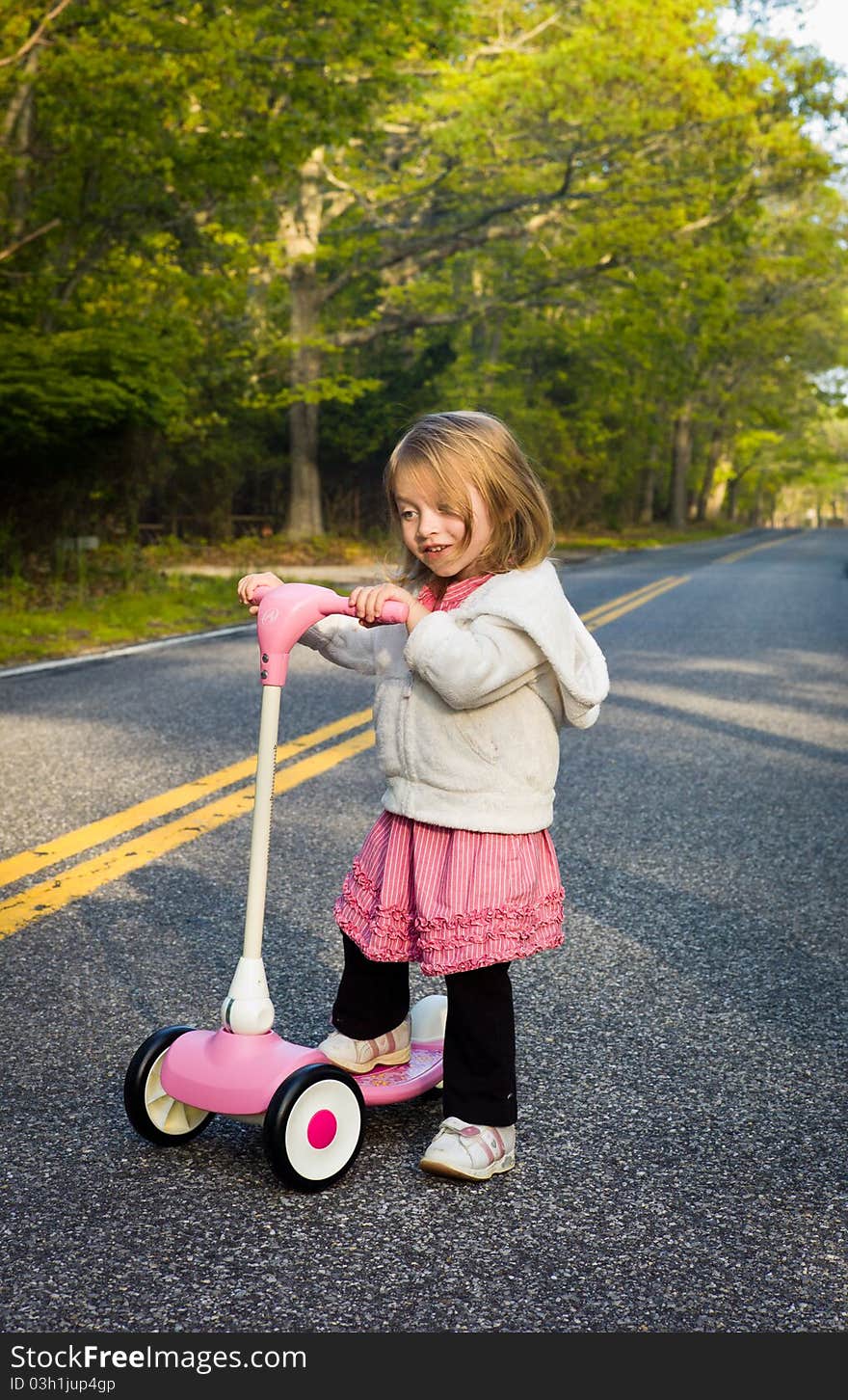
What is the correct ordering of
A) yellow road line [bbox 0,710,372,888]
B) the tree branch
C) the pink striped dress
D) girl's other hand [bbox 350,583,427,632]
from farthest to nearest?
the tree branch, yellow road line [bbox 0,710,372,888], the pink striped dress, girl's other hand [bbox 350,583,427,632]

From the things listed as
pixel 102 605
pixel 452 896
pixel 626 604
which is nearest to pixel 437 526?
pixel 452 896

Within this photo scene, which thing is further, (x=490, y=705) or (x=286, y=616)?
(x=490, y=705)

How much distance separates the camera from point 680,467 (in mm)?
52781

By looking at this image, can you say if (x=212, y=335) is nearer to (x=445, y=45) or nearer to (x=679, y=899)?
(x=445, y=45)

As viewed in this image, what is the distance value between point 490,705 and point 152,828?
115 inches

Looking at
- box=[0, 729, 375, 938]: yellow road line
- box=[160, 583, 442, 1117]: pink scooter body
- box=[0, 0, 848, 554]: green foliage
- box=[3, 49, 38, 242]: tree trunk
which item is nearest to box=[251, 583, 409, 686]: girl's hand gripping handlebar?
box=[160, 583, 442, 1117]: pink scooter body

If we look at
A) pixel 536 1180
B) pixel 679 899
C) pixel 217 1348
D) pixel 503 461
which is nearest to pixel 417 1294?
pixel 217 1348

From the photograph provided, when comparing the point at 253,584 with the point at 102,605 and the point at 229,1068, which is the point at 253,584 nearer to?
the point at 229,1068

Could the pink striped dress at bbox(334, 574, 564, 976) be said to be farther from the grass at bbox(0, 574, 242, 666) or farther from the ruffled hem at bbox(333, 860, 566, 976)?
the grass at bbox(0, 574, 242, 666)

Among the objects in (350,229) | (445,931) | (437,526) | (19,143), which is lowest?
(445,931)

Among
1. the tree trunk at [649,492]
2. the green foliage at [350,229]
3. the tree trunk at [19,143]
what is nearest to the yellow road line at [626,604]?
the green foliage at [350,229]

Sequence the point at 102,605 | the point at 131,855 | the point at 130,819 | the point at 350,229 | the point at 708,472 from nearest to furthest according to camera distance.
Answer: the point at 131,855, the point at 130,819, the point at 102,605, the point at 350,229, the point at 708,472

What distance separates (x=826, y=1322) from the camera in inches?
93.7

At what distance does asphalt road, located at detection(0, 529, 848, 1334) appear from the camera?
2.45 metres
